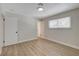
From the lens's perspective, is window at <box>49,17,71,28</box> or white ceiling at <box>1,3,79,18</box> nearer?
white ceiling at <box>1,3,79,18</box>

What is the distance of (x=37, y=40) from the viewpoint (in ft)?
7.84

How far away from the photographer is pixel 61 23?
235cm

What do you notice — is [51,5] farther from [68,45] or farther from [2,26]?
[2,26]

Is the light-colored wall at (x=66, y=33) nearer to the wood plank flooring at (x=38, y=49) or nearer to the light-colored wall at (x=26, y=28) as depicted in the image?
the wood plank flooring at (x=38, y=49)

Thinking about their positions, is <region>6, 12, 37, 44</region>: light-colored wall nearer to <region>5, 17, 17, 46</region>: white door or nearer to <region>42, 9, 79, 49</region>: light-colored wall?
<region>5, 17, 17, 46</region>: white door

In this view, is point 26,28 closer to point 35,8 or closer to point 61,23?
point 35,8

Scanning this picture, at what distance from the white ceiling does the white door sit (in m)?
0.18

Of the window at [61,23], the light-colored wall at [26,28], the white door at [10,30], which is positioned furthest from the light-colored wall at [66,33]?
the white door at [10,30]

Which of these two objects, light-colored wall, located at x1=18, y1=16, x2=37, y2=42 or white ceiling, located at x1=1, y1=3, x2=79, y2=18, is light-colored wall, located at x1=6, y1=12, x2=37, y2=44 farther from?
white ceiling, located at x1=1, y1=3, x2=79, y2=18

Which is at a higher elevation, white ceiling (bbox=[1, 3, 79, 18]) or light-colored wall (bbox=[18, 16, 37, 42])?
white ceiling (bbox=[1, 3, 79, 18])

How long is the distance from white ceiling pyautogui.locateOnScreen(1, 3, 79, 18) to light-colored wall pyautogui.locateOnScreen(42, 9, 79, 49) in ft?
0.36

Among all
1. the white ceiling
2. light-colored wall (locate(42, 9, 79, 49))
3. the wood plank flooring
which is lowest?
the wood plank flooring

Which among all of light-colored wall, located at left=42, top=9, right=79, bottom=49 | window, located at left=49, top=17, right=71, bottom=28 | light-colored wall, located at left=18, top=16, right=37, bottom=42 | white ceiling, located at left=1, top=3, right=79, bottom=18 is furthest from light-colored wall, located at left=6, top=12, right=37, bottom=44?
window, located at left=49, top=17, right=71, bottom=28

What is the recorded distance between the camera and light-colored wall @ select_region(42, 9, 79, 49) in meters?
2.25
